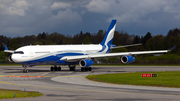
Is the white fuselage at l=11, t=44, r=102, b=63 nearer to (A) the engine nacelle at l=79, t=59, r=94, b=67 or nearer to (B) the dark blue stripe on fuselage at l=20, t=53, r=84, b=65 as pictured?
(B) the dark blue stripe on fuselage at l=20, t=53, r=84, b=65

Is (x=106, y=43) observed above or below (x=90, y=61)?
above

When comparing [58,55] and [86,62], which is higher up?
[58,55]

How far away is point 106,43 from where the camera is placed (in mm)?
57688

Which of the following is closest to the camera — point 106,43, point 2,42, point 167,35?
point 106,43

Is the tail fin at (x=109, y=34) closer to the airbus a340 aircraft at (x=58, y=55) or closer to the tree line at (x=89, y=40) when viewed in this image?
the airbus a340 aircraft at (x=58, y=55)

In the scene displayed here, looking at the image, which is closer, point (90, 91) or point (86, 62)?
point (90, 91)

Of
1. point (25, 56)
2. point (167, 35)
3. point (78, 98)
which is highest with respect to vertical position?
point (167, 35)

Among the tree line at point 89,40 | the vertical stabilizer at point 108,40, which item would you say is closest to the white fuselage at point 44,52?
the vertical stabilizer at point 108,40

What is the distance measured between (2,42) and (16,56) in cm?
9760

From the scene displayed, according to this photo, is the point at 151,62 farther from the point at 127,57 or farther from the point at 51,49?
the point at 51,49

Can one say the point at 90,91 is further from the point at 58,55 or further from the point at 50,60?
the point at 58,55

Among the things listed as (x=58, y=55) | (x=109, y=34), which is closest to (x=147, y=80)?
(x=58, y=55)

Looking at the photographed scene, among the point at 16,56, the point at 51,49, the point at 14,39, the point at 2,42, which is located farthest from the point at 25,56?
the point at 2,42

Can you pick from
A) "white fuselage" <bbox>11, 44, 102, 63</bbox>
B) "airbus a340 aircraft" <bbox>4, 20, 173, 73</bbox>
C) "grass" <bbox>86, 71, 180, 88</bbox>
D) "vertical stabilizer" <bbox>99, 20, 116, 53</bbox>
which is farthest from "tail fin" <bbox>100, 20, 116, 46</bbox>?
"grass" <bbox>86, 71, 180, 88</bbox>
